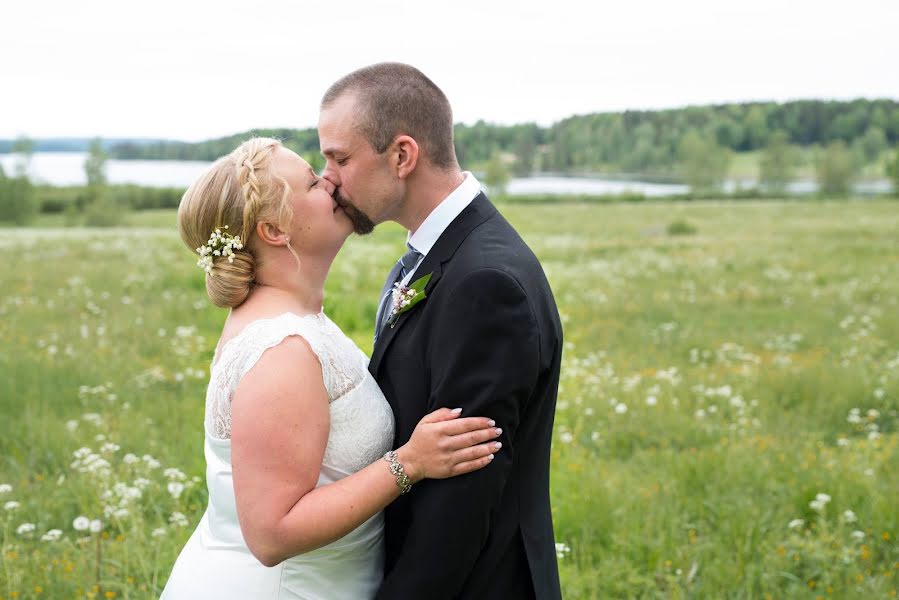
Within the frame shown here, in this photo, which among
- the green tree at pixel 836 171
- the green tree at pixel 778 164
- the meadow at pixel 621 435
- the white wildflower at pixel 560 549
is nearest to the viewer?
the white wildflower at pixel 560 549

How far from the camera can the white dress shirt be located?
3.28 m

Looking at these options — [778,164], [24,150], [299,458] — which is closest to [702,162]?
[778,164]

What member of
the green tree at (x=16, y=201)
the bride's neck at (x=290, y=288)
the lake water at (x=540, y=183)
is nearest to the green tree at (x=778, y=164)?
the lake water at (x=540, y=183)

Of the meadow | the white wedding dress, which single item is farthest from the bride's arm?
the meadow

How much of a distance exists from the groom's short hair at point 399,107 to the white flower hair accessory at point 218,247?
0.63 m

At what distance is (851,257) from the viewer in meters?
23.4

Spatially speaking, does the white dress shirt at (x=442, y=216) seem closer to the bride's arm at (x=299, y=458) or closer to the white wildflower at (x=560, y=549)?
the bride's arm at (x=299, y=458)

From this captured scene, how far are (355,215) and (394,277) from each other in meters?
0.42

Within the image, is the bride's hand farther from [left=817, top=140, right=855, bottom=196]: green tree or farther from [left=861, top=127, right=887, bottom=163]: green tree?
[left=861, top=127, right=887, bottom=163]: green tree

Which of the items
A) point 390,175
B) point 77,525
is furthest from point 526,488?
point 77,525

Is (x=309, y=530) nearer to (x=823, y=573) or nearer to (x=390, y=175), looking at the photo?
(x=390, y=175)

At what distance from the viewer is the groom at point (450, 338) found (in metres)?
2.85

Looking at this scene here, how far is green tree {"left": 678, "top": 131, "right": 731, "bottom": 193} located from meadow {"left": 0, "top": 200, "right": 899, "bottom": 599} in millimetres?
118382

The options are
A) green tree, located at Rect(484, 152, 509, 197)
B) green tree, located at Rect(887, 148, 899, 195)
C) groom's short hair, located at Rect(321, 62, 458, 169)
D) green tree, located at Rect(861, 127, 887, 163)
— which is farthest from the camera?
green tree, located at Rect(861, 127, 887, 163)
